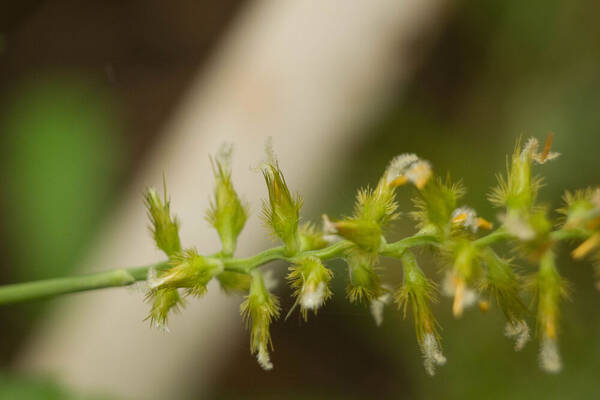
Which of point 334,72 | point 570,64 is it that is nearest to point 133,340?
point 334,72

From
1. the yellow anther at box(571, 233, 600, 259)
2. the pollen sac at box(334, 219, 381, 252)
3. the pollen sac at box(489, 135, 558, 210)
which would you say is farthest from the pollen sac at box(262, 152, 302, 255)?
the yellow anther at box(571, 233, 600, 259)

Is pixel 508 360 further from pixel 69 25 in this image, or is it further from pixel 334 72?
pixel 69 25

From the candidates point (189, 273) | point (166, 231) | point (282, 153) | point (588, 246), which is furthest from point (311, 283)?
point (282, 153)

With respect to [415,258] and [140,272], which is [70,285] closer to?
[140,272]

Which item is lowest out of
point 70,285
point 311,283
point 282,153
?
point 311,283

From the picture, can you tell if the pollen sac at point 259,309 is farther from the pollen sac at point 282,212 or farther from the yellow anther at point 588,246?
the yellow anther at point 588,246

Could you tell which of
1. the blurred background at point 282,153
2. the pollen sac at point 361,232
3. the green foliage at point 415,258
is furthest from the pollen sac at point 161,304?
the blurred background at point 282,153
